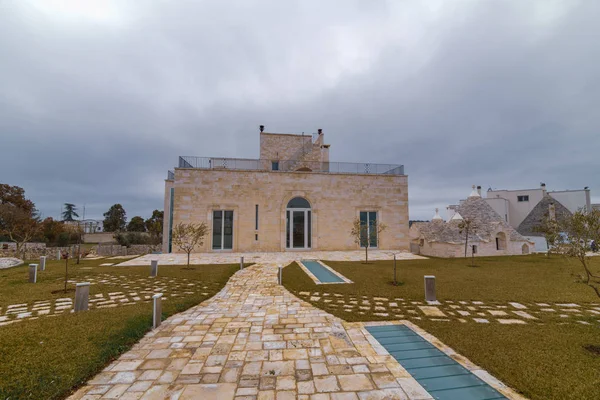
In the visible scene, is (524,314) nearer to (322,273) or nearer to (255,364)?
(255,364)

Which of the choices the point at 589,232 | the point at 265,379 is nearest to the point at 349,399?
the point at 265,379

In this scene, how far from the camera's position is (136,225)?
4469 cm

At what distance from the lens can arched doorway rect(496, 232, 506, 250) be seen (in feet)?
67.0

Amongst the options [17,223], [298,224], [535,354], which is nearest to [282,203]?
[298,224]

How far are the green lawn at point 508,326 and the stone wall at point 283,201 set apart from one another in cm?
808

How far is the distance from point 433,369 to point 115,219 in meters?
55.5

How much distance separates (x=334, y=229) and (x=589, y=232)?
1536 centimetres

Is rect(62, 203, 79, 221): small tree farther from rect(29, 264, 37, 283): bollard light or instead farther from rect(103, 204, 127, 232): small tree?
rect(29, 264, 37, 283): bollard light

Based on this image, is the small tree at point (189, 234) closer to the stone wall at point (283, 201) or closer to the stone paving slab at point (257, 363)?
the stone wall at point (283, 201)

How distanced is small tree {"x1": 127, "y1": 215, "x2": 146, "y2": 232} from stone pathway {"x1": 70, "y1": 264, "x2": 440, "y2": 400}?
152ft

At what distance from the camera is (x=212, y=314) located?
249 inches

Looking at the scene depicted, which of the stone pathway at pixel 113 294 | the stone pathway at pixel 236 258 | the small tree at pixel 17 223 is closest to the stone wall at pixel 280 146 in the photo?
the stone pathway at pixel 236 258

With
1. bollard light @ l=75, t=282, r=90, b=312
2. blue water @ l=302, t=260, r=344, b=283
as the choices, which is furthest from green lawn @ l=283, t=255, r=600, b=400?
bollard light @ l=75, t=282, r=90, b=312

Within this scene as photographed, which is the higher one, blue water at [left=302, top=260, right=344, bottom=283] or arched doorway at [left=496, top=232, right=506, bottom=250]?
arched doorway at [left=496, top=232, right=506, bottom=250]
